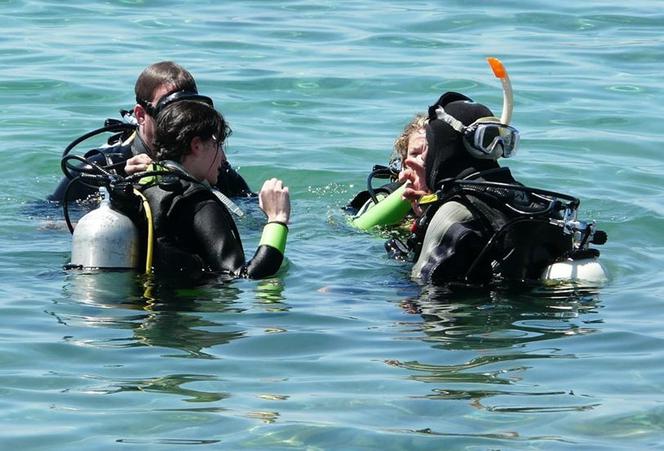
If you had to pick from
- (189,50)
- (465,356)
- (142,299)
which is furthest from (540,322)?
(189,50)

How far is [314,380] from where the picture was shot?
17.7 ft

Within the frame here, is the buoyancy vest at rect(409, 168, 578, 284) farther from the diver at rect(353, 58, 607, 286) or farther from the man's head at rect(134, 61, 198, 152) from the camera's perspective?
the man's head at rect(134, 61, 198, 152)

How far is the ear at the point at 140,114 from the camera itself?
7.54 m

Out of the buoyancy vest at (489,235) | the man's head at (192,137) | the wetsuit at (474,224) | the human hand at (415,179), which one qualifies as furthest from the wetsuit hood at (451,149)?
the man's head at (192,137)

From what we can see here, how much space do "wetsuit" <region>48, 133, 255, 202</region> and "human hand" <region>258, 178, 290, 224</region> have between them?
1.16 m

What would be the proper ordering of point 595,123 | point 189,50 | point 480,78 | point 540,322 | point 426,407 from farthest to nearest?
point 189,50 → point 480,78 → point 595,123 → point 540,322 → point 426,407

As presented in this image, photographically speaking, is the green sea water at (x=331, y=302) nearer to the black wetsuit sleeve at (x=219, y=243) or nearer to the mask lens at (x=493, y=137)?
the black wetsuit sleeve at (x=219, y=243)

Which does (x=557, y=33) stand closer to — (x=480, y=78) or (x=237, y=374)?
(x=480, y=78)

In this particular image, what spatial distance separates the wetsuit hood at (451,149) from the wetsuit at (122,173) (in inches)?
67.1

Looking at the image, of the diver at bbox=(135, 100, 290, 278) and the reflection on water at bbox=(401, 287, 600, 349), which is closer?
the reflection on water at bbox=(401, 287, 600, 349)

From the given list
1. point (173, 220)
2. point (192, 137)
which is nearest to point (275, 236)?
point (173, 220)

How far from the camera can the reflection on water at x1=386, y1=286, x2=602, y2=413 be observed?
5188 mm

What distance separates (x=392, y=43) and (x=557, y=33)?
1962 millimetres

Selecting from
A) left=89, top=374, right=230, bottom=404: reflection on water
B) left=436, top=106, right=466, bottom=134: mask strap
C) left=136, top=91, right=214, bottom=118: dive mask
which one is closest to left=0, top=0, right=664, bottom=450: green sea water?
left=89, top=374, right=230, bottom=404: reflection on water
